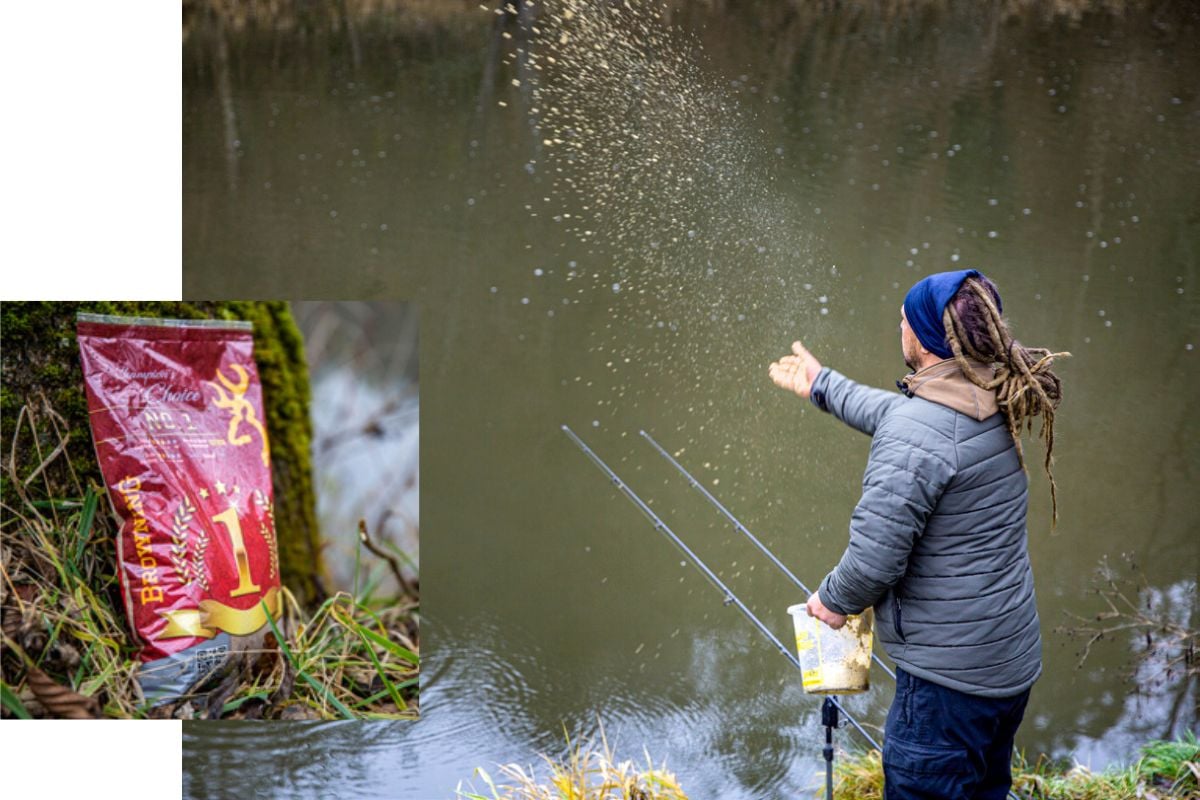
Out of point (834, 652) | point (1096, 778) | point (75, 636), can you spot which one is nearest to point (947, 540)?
point (834, 652)

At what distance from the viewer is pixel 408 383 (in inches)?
114

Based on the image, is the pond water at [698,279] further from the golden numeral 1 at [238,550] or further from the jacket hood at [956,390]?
Answer: the jacket hood at [956,390]

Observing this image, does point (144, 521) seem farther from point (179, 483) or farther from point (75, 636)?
point (75, 636)

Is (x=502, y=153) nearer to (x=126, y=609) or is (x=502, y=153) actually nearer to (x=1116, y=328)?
(x=126, y=609)

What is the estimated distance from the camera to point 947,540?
1890 mm

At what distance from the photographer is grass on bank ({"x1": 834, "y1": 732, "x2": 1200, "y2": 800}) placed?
118 inches

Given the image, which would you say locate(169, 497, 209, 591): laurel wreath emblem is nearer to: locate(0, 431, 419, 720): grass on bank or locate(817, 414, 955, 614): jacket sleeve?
locate(0, 431, 419, 720): grass on bank

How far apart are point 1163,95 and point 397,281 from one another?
2.44 meters

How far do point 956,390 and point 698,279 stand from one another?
1538 millimetres

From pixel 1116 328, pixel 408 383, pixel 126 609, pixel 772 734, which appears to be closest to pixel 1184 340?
pixel 1116 328

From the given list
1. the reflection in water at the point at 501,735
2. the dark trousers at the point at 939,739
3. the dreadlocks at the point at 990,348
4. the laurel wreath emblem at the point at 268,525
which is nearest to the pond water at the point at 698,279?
the reflection in water at the point at 501,735

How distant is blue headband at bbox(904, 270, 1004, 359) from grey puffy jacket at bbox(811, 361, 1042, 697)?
42 mm

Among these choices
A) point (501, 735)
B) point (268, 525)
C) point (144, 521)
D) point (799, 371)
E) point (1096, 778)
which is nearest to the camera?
point (799, 371)

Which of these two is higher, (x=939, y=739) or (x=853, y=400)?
(x=853, y=400)
